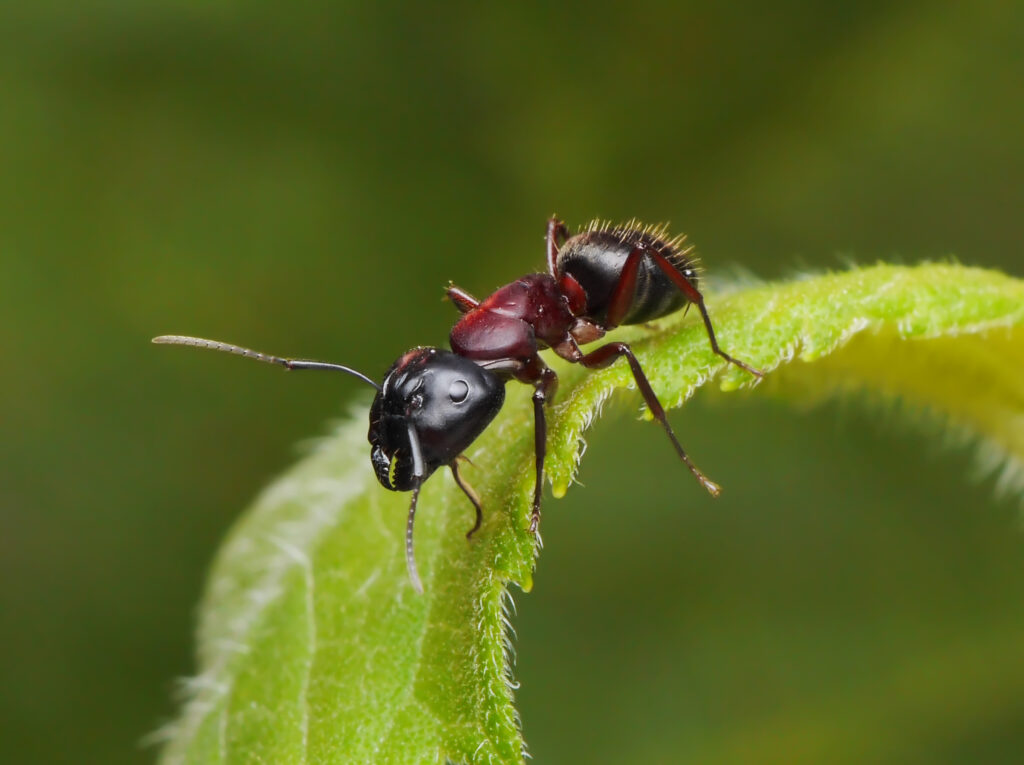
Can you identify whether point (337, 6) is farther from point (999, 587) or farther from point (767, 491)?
point (999, 587)

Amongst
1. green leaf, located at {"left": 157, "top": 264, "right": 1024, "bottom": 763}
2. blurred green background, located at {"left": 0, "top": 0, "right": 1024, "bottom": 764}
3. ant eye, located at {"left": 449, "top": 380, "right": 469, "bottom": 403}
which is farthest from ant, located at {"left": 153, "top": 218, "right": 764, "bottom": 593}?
blurred green background, located at {"left": 0, "top": 0, "right": 1024, "bottom": 764}

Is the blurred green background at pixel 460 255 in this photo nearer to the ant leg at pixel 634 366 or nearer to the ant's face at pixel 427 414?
the ant leg at pixel 634 366

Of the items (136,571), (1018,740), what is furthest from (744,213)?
(136,571)

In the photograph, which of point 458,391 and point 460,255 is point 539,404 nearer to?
point 458,391

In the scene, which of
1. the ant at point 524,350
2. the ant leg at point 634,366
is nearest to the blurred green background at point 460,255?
the ant at point 524,350

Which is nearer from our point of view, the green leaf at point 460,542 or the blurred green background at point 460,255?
the green leaf at point 460,542

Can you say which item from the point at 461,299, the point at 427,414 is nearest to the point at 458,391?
the point at 427,414

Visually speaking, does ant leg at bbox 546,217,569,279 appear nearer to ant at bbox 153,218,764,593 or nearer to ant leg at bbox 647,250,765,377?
ant at bbox 153,218,764,593
